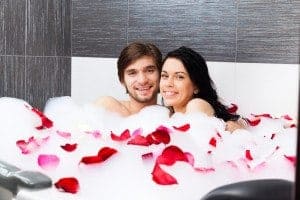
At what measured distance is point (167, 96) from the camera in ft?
8.23

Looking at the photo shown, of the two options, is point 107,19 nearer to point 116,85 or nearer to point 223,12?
point 116,85

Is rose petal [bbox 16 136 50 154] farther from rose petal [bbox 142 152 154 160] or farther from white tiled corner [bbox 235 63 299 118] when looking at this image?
white tiled corner [bbox 235 63 299 118]

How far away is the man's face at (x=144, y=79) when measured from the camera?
262 cm

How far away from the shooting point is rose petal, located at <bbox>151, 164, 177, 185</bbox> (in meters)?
1.35

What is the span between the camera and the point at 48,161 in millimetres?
1486

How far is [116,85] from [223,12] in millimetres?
723

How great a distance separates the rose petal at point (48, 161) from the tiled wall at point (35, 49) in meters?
1.31

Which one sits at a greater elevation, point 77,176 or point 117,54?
point 117,54

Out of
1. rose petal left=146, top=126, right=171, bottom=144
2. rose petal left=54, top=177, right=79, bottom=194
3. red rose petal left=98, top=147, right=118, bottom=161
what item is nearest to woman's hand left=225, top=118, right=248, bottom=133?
rose petal left=146, top=126, right=171, bottom=144

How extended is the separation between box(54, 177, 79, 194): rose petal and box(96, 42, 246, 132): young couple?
2.91ft

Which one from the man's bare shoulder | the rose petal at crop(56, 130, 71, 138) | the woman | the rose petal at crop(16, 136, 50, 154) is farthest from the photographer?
the man's bare shoulder

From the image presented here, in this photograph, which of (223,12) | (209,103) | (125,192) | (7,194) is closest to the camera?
(7,194)

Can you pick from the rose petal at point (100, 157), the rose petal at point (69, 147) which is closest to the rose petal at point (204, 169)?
the rose petal at point (100, 157)

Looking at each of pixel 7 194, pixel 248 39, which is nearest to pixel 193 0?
pixel 248 39
